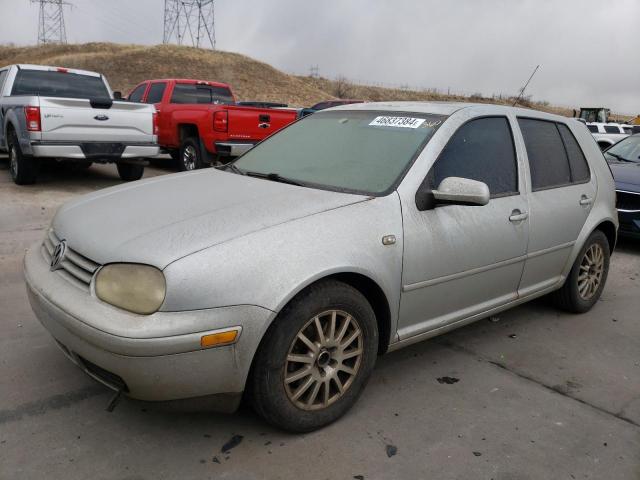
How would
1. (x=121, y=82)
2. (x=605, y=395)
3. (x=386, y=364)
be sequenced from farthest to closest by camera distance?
(x=121, y=82), (x=386, y=364), (x=605, y=395)

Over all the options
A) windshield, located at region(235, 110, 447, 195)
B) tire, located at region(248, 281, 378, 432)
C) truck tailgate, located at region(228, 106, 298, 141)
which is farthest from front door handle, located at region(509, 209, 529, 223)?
truck tailgate, located at region(228, 106, 298, 141)

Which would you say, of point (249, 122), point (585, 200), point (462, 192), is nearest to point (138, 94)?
point (249, 122)

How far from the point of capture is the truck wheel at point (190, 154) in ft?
33.6

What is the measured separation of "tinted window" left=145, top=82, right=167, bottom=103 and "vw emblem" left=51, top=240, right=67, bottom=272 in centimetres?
923

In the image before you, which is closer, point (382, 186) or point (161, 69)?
point (382, 186)

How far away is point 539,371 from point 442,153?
4.99 feet

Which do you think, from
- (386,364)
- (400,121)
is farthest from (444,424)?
(400,121)

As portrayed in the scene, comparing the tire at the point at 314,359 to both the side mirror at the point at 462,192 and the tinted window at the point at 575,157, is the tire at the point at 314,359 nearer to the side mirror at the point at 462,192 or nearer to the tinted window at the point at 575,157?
the side mirror at the point at 462,192

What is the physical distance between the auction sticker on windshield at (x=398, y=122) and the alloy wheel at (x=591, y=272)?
198cm

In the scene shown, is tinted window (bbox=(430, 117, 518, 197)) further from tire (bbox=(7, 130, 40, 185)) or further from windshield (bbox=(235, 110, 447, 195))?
tire (bbox=(7, 130, 40, 185))

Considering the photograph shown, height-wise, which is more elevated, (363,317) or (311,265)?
(311,265)

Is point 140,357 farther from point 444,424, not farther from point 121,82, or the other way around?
point 121,82

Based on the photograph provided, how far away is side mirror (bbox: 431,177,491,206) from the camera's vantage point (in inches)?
115

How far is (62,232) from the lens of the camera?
2.88m
